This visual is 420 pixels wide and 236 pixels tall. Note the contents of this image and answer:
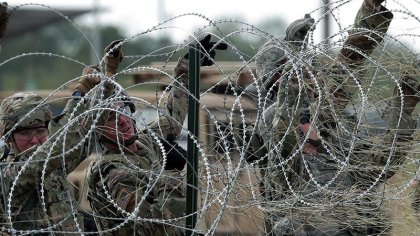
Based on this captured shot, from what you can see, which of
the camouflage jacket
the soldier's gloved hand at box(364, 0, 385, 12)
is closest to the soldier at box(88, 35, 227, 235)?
the camouflage jacket

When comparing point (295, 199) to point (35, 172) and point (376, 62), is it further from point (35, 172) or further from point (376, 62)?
point (35, 172)

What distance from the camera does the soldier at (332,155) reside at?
5.86m

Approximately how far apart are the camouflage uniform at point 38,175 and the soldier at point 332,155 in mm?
1061

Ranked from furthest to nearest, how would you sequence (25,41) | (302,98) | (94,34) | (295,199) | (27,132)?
(25,41), (94,34), (27,132), (302,98), (295,199)

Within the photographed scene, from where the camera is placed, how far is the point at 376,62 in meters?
6.12

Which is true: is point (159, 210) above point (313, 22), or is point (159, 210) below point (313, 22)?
below

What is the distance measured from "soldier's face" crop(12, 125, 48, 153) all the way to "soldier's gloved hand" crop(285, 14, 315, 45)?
1489mm

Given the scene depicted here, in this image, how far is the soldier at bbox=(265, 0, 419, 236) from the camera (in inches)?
231

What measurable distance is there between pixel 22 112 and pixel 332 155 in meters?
1.79

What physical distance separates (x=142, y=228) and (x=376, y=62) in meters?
1.56

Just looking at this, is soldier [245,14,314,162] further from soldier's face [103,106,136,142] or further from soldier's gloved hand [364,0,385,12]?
soldier's face [103,106,136,142]

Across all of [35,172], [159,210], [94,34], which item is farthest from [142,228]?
[94,34]

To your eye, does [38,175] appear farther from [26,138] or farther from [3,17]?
[3,17]

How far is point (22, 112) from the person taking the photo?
21.4ft
